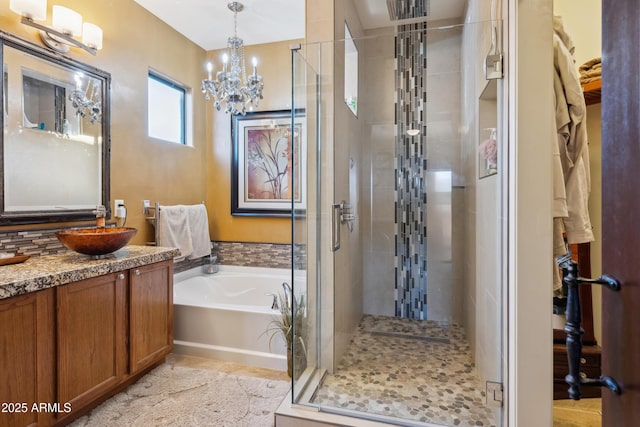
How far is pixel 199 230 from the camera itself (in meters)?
3.13

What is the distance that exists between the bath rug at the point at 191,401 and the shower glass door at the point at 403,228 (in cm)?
30

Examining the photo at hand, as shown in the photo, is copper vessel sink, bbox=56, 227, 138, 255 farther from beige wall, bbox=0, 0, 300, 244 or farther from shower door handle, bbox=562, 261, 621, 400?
shower door handle, bbox=562, 261, 621, 400

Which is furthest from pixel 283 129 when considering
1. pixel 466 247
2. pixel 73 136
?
pixel 466 247

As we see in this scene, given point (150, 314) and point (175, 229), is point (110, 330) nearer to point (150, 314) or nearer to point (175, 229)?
point (150, 314)

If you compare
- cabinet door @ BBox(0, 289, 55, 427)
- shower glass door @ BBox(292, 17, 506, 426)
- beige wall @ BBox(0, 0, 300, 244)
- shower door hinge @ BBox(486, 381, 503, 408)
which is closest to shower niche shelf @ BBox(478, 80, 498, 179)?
shower glass door @ BBox(292, 17, 506, 426)

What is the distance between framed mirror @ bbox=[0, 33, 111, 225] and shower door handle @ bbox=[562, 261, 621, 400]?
8.43 feet

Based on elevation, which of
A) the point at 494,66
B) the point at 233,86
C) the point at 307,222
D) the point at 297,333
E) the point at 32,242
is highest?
the point at 233,86

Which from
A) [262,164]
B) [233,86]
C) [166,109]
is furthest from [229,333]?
[166,109]

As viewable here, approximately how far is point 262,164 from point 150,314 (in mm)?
1718

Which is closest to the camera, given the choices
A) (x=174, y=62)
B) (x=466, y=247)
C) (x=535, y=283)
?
(x=535, y=283)

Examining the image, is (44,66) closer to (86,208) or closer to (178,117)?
(86,208)

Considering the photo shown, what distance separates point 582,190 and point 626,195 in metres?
0.83

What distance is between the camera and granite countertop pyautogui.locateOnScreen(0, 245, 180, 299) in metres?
1.36

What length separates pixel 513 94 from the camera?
4.36 ft
